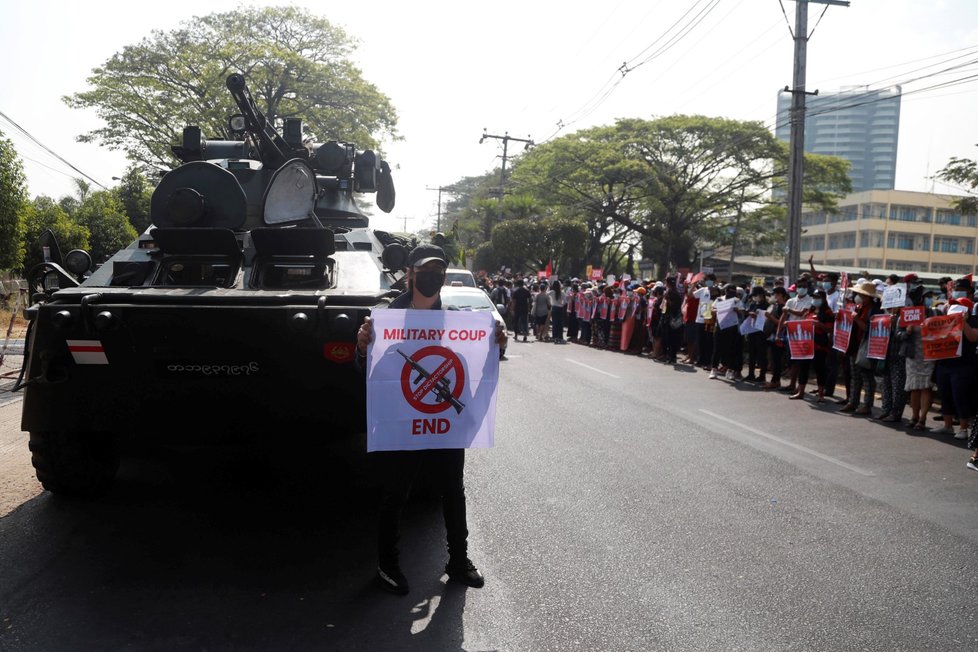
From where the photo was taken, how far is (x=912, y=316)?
1037 centimetres

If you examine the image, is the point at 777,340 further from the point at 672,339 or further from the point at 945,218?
the point at 945,218

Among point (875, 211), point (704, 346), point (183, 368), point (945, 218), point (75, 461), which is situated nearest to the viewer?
point (183, 368)

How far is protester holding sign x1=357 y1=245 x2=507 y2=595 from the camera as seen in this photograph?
4.37 m

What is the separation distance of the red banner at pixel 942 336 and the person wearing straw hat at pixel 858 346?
136cm

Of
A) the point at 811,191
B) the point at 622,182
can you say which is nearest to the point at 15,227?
the point at 622,182

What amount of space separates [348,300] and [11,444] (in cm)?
498

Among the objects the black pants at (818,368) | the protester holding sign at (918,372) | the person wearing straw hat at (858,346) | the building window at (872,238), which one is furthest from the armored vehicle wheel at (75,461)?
the building window at (872,238)

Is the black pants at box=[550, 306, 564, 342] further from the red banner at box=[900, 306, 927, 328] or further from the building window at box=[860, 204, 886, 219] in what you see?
the building window at box=[860, 204, 886, 219]

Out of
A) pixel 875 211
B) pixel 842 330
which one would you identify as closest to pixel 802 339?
pixel 842 330

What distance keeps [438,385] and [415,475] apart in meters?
0.51

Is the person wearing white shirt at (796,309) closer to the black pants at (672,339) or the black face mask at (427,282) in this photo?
the black pants at (672,339)

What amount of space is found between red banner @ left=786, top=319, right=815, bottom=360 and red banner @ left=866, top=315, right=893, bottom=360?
1655 millimetres

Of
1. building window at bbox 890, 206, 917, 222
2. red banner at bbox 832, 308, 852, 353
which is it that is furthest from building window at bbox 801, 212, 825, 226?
A: red banner at bbox 832, 308, 852, 353

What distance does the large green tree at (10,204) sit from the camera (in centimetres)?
1795
